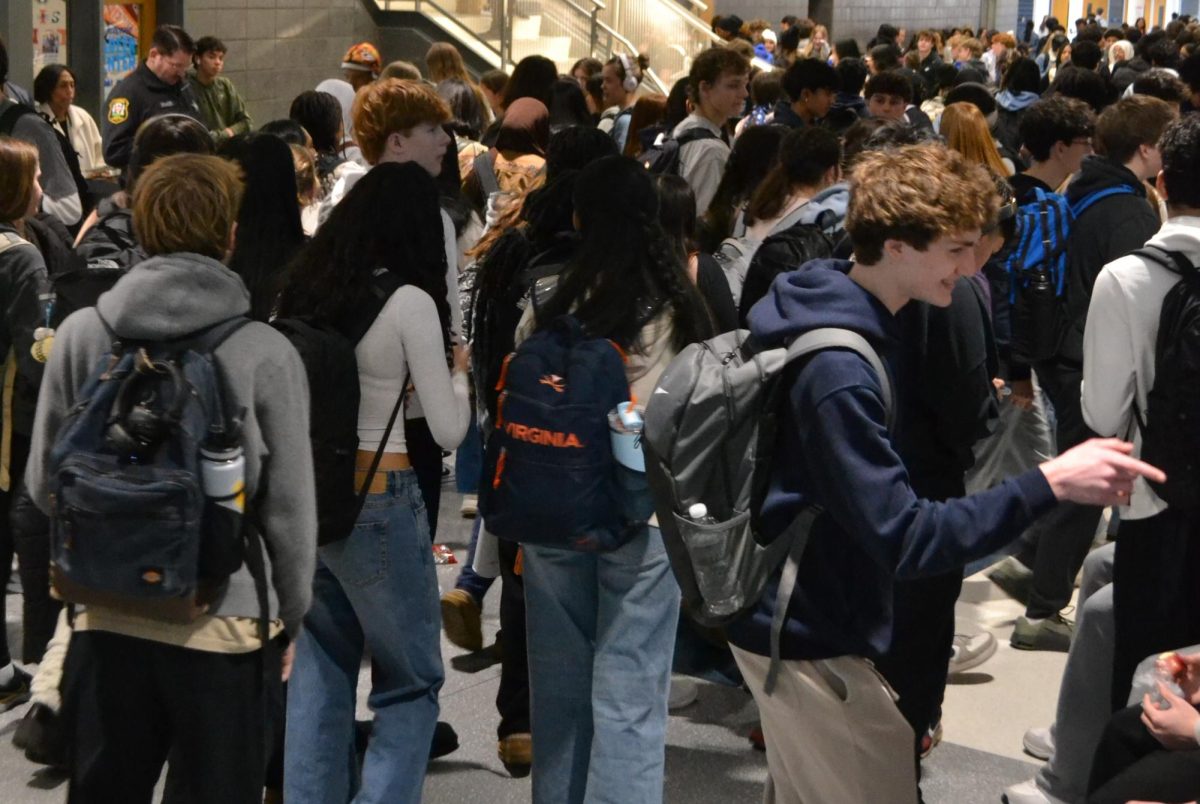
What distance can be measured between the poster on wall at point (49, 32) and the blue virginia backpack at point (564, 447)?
10148 mm

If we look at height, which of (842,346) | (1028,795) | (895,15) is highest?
(842,346)

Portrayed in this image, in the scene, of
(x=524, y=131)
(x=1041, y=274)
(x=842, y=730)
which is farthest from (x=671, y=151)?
(x=842, y=730)

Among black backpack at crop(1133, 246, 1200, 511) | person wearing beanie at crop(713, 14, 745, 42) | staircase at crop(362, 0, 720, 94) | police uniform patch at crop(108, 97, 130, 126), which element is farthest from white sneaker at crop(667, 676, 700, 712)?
person wearing beanie at crop(713, 14, 745, 42)

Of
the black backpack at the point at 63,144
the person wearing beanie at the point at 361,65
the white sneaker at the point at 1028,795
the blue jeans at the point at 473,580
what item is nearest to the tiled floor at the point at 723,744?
the white sneaker at the point at 1028,795

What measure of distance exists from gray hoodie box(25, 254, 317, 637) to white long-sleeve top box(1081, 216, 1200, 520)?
194 centimetres

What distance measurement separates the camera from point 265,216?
14.3 feet

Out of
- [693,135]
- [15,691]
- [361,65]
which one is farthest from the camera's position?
[361,65]

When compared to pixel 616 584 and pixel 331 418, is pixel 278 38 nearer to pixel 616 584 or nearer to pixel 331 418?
pixel 331 418

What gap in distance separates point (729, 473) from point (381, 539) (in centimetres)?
105

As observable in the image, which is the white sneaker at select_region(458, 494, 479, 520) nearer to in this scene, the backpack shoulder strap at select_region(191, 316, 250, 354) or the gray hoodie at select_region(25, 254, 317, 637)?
the gray hoodie at select_region(25, 254, 317, 637)

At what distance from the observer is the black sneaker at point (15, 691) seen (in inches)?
198

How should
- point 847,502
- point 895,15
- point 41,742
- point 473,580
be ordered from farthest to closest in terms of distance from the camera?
point 895,15, point 473,580, point 41,742, point 847,502

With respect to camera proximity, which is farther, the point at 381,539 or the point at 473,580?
the point at 473,580

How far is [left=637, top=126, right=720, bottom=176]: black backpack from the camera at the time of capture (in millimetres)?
7223
